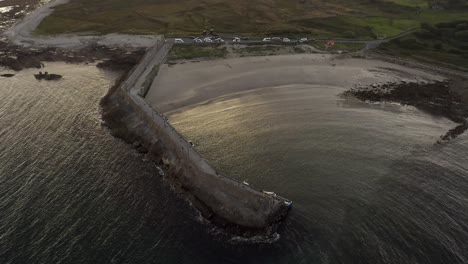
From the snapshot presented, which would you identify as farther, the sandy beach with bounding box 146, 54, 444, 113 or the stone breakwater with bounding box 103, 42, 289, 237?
the sandy beach with bounding box 146, 54, 444, 113

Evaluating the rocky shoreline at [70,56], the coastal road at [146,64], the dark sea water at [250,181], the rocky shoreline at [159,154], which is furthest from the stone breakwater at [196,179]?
the rocky shoreline at [70,56]

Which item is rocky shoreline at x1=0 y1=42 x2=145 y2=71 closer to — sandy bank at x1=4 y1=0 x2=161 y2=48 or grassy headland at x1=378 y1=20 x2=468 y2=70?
sandy bank at x1=4 y1=0 x2=161 y2=48

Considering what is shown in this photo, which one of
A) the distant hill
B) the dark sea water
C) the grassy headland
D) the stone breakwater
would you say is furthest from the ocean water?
the distant hill

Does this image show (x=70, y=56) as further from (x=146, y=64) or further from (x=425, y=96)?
(x=425, y=96)

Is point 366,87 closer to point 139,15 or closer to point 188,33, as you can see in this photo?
point 188,33

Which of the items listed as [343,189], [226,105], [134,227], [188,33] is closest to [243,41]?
[188,33]

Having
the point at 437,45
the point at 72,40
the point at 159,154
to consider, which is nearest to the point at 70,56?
the point at 72,40

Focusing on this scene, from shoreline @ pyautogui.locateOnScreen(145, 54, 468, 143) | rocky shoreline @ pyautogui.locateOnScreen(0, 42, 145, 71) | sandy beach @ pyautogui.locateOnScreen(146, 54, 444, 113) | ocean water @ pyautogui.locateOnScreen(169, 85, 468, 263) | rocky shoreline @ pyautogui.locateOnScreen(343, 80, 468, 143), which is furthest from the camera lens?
rocky shoreline @ pyautogui.locateOnScreen(0, 42, 145, 71)
